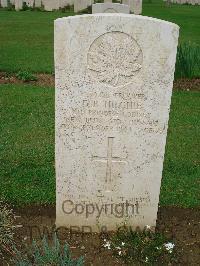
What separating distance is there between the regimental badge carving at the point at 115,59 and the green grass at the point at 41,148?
1573 mm

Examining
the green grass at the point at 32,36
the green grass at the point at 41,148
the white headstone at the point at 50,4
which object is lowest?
the green grass at the point at 41,148

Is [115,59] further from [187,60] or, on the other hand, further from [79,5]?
[79,5]

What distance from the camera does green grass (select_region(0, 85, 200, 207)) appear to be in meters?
4.43

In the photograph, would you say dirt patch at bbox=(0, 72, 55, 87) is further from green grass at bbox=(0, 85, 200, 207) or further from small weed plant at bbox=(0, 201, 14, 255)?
small weed plant at bbox=(0, 201, 14, 255)

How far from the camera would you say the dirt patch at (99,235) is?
3.50 meters

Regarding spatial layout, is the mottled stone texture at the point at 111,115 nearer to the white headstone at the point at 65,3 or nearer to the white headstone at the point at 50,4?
the white headstone at the point at 50,4

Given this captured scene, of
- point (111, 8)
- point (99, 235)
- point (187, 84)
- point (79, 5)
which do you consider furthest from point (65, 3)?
point (99, 235)

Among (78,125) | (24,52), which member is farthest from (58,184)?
(24,52)

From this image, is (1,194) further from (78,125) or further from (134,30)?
(134,30)

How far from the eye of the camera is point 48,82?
26.7 feet

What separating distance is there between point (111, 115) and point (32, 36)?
9.79 m

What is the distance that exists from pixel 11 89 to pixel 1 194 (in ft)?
11.8

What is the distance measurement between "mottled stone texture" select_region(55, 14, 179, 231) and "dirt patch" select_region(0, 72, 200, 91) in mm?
4544

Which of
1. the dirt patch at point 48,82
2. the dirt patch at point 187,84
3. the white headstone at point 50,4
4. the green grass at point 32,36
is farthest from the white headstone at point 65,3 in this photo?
the dirt patch at point 187,84
